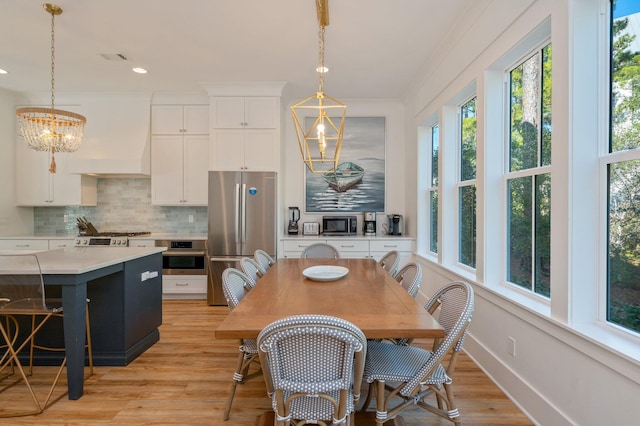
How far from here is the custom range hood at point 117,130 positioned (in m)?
4.55

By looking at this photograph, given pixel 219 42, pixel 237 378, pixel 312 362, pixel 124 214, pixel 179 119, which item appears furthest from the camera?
pixel 124 214

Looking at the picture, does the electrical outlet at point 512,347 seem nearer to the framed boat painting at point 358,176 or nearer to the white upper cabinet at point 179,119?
the framed boat painting at point 358,176

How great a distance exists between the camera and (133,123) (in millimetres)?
4609

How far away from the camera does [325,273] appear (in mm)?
2467

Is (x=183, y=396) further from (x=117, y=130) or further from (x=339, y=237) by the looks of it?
(x=117, y=130)

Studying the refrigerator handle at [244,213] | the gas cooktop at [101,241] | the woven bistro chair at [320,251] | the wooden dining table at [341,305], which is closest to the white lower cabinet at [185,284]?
the gas cooktop at [101,241]

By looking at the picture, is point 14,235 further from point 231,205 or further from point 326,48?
point 326,48

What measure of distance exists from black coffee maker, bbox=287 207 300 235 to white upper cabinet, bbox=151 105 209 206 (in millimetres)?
1263

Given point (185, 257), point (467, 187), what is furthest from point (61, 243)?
point (467, 187)

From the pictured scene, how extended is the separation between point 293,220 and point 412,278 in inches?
109

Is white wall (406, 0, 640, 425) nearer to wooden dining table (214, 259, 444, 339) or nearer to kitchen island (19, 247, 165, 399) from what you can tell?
wooden dining table (214, 259, 444, 339)

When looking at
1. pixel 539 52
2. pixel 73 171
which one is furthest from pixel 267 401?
pixel 73 171

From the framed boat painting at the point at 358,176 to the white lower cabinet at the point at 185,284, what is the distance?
1.87 meters

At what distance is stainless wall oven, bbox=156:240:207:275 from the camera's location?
435cm
